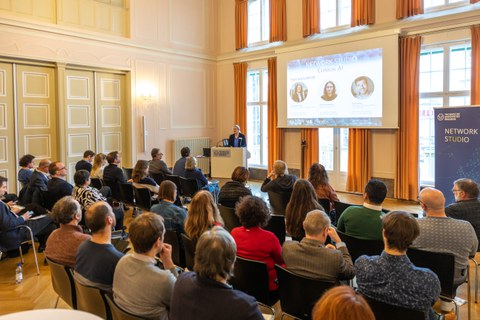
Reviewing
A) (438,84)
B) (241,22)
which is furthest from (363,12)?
(241,22)

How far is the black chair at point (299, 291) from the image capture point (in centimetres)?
225

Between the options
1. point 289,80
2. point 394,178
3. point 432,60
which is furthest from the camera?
point 289,80

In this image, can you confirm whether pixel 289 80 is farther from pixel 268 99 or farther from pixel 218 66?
pixel 218 66

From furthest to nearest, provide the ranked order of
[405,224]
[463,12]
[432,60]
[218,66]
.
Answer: [218,66]
[432,60]
[463,12]
[405,224]

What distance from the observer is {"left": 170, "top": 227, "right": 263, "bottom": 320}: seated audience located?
167cm

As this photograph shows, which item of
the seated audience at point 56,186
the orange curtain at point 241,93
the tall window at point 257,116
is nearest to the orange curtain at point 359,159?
the tall window at point 257,116

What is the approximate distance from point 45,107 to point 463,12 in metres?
8.15

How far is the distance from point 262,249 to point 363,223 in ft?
3.06

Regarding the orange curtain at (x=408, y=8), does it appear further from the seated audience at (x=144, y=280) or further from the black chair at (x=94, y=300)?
the black chair at (x=94, y=300)

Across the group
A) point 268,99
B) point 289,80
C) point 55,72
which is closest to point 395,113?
point 289,80

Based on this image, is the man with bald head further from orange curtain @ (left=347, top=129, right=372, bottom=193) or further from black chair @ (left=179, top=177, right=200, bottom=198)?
orange curtain @ (left=347, top=129, right=372, bottom=193)

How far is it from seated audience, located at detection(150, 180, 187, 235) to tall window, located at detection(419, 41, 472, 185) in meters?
5.64

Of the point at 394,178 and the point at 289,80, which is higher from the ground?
the point at 289,80

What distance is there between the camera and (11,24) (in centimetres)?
728
